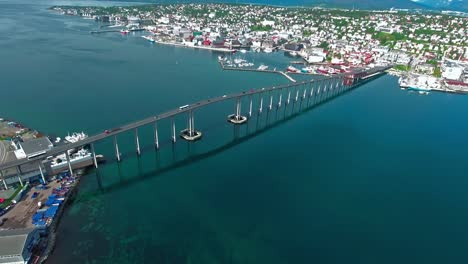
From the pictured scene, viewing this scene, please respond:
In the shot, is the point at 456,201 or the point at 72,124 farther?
the point at 72,124

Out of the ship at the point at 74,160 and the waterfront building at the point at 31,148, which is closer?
the waterfront building at the point at 31,148

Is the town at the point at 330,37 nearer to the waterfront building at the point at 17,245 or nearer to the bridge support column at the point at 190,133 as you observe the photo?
the bridge support column at the point at 190,133

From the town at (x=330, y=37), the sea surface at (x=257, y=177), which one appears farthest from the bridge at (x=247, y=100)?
the town at (x=330, y=37)

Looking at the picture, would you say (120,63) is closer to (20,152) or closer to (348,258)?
(20,152)

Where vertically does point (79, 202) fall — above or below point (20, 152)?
below

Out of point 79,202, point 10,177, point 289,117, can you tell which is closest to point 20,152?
point 10,177

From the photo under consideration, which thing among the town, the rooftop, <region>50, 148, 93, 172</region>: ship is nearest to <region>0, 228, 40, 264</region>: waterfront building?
<region>50, 148, 93, 172</region>: ship

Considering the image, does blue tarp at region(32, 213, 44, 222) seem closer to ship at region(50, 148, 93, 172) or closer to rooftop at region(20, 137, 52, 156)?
ship at region(50, 148, 93, 172)
